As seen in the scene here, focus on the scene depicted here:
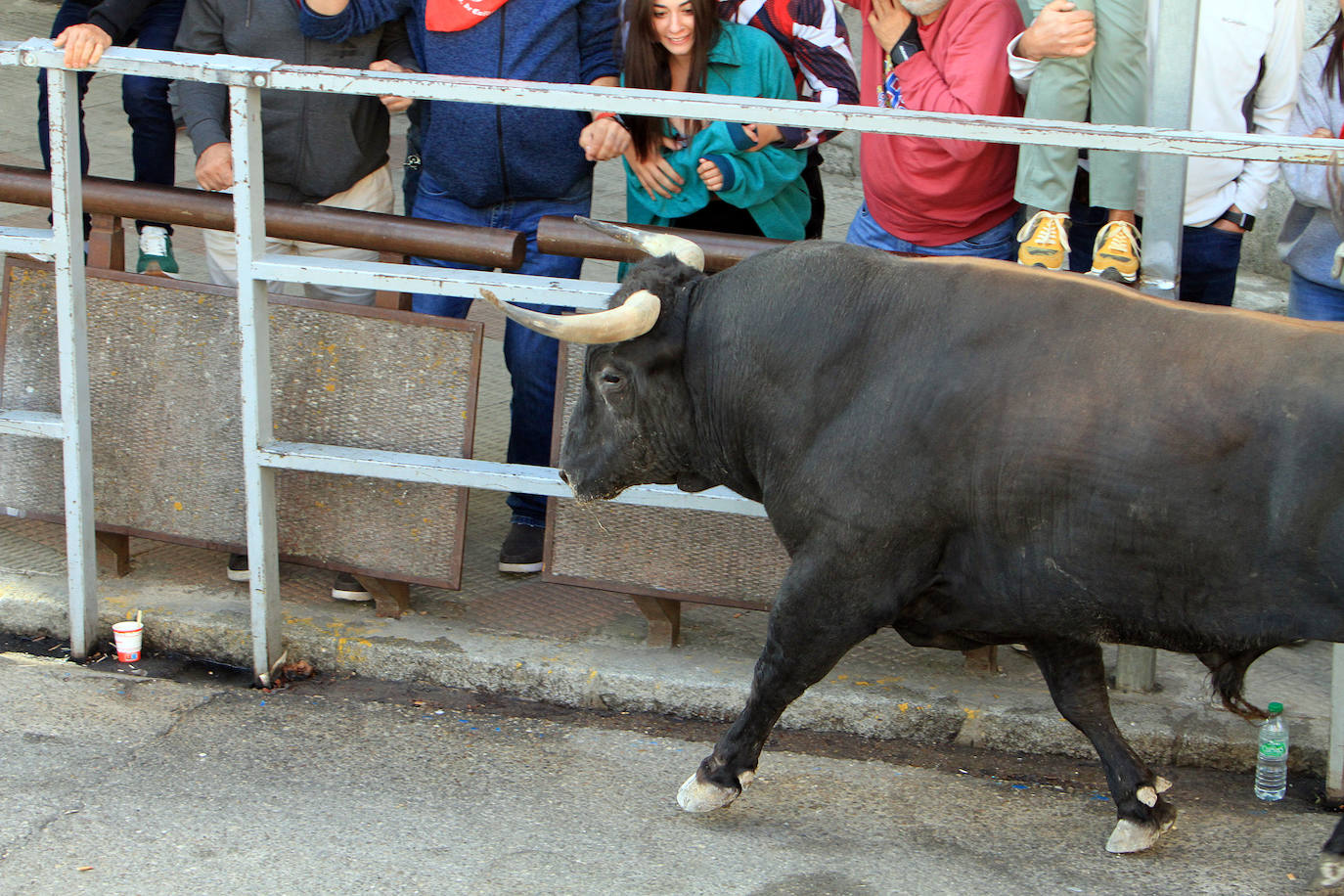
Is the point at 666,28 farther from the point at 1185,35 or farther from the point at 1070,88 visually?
the point at 1185,35

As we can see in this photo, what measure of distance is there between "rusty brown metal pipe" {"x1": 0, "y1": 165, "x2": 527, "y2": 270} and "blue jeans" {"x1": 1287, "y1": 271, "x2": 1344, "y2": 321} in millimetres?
2386

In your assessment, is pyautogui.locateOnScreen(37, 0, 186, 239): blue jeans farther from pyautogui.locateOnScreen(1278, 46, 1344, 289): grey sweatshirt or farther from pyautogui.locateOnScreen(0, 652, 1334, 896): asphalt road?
pyautogui.locateOnScreen(1278, 46, 1344, 289): grey sweatshirt

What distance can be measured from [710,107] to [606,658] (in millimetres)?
1728

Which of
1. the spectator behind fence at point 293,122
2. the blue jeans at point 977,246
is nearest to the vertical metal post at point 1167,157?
the blue jeans at point 977,246

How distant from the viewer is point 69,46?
4109 mm

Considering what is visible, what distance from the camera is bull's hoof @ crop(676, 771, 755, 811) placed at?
369 centimetres

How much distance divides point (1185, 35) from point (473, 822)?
2.78m

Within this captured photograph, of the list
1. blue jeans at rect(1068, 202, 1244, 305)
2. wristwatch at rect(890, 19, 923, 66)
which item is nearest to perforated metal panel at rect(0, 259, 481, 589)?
wristwatch at rect(890, 19, 923, 66)

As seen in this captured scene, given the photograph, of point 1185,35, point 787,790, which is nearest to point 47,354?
point 787,790

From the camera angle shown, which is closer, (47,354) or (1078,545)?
(1078,545)

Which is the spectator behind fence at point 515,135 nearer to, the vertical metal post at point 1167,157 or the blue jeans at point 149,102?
the blue jeans at point 149,102

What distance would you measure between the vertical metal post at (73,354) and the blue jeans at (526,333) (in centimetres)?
107

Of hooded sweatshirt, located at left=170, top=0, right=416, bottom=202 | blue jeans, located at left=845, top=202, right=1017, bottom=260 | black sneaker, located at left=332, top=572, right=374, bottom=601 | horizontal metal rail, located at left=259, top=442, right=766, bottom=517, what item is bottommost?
black sneaker, located at left=332, top=572, right=374, bottom=601

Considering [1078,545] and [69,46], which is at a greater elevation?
[69,46]
